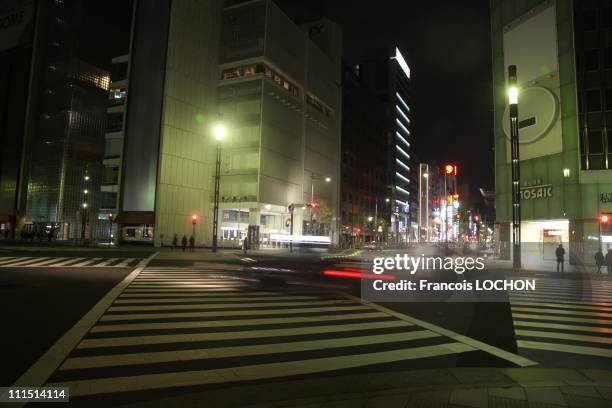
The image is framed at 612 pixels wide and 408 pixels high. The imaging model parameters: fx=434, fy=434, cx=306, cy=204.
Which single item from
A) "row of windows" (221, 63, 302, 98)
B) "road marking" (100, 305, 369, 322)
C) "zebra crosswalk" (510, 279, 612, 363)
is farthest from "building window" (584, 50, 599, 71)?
"row of windows" (221, 63, 302, 98)

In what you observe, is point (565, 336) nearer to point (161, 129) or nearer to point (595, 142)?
point (595, 142)

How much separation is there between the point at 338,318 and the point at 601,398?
19.2ft

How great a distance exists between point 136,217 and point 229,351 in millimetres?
49946

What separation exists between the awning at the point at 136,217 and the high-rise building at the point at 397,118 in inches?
3555

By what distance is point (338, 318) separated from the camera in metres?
10.2

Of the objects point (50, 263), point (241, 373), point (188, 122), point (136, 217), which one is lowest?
point (241, 373)

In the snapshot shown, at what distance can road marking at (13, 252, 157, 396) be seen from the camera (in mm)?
5414

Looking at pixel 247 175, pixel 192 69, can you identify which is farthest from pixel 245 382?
pixel 192 69

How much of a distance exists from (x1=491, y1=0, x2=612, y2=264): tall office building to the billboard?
247ft

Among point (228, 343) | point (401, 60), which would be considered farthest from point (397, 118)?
point (228, 343)

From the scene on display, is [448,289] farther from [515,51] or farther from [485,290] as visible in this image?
[515,51]

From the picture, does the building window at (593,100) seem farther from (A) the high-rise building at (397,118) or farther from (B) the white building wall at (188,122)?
(A) the high-rise building at (397,118)

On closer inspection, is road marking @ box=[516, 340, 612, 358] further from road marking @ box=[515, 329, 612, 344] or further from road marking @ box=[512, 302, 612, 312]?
road marking @ box=[512, 302, 612, 312]

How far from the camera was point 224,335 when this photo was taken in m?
8.08
